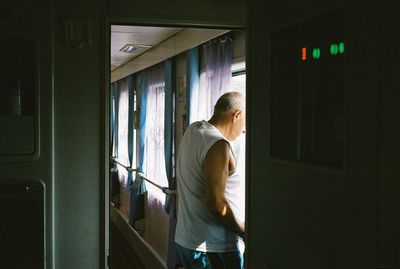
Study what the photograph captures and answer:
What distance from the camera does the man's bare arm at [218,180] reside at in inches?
91.7

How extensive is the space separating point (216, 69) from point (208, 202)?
146 cm

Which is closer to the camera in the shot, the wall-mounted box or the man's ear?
the wall-mounted box

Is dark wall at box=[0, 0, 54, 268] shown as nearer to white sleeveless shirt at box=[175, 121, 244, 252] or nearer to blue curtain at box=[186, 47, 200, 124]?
white sleeveless shirt at box=[175, 121, 244, 252]

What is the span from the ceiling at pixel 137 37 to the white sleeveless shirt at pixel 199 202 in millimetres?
1359

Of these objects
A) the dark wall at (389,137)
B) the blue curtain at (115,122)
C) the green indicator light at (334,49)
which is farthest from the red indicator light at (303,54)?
the blue curtain at (115,122)

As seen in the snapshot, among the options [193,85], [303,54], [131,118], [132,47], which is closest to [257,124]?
[303,54]

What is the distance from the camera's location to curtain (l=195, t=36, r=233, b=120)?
3438 mm

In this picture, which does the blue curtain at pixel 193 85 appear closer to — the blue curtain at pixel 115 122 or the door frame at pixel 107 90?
the door frame at pixel 107 90

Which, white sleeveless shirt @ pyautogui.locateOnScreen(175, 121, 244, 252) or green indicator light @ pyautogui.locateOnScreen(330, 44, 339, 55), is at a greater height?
green indicator light @ pyautogui.locateOnScreen(330, 44, 339, 55)

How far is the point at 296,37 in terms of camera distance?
1163mm

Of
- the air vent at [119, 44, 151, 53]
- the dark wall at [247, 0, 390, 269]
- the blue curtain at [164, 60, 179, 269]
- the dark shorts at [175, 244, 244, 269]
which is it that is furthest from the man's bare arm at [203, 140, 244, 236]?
the air vent at [119, 44, 151, 53]

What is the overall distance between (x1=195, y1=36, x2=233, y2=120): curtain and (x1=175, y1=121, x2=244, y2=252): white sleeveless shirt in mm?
1024

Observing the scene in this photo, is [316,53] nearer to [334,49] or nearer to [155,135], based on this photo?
[334,49]

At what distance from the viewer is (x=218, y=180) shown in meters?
2.33
